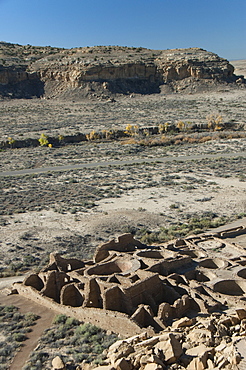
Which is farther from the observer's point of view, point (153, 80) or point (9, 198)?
point (153, 80)

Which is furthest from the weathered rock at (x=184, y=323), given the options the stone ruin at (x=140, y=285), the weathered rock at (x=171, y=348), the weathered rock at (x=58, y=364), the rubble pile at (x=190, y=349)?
the weathered rock at (x=58, y=364)

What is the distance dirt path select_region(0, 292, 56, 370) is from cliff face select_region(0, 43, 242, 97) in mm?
92232

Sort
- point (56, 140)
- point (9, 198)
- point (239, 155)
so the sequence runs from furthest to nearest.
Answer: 1. point (56, 140)
2. point (239, 155)
3. point (9, 198)

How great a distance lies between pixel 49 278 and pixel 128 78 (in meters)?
99.7

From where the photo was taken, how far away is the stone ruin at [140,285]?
54.8 ft

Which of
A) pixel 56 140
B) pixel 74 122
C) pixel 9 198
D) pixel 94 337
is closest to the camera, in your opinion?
pixel 94 337

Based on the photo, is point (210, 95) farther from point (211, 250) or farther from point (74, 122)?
point (211, 250)

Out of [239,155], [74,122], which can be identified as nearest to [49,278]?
[239,155]

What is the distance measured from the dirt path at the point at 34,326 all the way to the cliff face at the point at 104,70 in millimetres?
92232

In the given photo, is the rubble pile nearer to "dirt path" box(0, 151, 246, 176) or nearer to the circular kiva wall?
the circular kiva wall

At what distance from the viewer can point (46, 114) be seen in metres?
91.8

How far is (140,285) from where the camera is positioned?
17703mm

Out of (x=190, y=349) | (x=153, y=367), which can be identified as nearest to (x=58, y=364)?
(x=153, y=367)

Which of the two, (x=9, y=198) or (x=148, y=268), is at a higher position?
(x=148, y=268)
